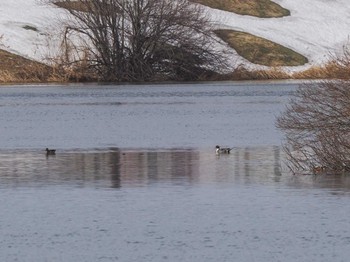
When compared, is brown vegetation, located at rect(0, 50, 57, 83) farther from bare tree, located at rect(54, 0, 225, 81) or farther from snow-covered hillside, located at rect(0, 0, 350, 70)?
snow-covered hillside, located at rect(0, 0, 350, 70)

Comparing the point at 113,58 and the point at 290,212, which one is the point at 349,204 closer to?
the point at 290,212

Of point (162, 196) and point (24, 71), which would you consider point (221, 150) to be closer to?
point (162, 196)

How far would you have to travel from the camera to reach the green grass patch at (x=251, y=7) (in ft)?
302

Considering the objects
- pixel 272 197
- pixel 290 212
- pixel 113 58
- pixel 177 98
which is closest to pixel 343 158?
pixel 272 197

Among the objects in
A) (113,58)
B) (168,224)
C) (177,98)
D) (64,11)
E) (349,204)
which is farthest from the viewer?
(64,11)

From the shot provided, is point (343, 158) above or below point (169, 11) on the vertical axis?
below

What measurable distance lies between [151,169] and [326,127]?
11.6ft

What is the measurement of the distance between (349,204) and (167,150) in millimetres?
9295

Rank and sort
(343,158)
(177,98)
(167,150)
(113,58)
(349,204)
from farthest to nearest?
(113,58) → (177,98) → (167,150) → (343,158) → (349,204)

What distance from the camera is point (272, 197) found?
61.4ft

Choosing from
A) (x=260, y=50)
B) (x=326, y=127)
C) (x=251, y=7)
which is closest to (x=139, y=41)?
(x=260, y=50)

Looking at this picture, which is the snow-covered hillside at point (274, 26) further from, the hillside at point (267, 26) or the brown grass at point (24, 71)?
the brown grass at point (24, 71)

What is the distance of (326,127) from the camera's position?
70.3 feet

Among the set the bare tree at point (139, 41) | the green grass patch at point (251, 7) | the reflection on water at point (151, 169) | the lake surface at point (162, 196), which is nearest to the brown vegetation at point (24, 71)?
the bare tree at point (139, 41)
